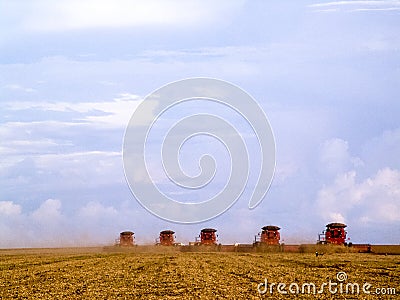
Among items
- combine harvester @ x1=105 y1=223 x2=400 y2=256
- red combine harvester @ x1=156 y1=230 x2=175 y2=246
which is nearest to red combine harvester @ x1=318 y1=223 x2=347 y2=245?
combine harvester @ x1=105 y1=223 x2=400 y2=256

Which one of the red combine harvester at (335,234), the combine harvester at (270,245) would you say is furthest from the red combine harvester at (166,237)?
the red combine harvester at (335,234)

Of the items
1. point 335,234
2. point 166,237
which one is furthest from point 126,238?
point 335,234

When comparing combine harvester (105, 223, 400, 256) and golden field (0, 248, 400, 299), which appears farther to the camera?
combine harvester (105, 223, 400, 256)

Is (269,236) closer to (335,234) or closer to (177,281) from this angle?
(335,234)

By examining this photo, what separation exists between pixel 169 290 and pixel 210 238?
58.0m

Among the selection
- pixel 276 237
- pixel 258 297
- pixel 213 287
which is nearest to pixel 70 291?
pixel 213 287

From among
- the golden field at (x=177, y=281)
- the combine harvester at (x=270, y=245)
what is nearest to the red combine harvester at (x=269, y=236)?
the combine harvester at (x=270, y=245)

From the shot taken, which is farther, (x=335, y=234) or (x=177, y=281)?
(x=335, y=234)

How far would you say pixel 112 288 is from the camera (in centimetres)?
3300

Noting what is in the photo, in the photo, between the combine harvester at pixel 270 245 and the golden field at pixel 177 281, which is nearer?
the golden field at pixel 177 281

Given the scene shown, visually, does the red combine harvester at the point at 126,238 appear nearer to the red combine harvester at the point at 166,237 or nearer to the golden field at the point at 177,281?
the red combine harvester at the point at 166,237

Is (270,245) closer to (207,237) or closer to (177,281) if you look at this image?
(207,237)

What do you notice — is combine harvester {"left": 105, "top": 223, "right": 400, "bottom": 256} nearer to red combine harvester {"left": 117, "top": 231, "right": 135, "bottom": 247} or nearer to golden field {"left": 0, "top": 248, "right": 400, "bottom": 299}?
red combine harvester {"left": 117, "top": 231, "right": 135, "bottom": 247}

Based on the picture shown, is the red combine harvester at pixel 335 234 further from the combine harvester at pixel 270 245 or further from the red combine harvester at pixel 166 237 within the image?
the red combine harvester at pixel 166 237
